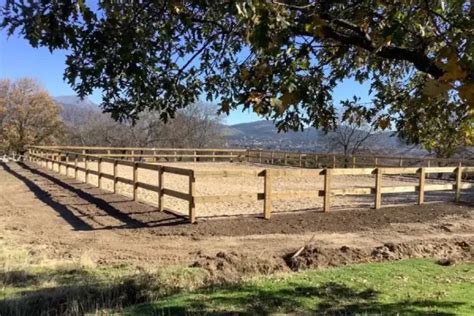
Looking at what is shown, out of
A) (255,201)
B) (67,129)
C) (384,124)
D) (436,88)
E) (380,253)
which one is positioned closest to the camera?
(436,88)

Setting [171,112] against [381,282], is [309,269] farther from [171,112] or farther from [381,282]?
[171,112]

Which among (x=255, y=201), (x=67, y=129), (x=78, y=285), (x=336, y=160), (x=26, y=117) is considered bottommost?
(x=78, y=285)

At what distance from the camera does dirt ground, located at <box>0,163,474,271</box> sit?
29.0 ft

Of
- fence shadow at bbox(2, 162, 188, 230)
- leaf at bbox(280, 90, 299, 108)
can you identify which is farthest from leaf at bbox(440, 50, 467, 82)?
fence shadow at bbox(2, 162, 188, 230)

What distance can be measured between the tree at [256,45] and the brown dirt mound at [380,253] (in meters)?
2.99

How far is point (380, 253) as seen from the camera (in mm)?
9125

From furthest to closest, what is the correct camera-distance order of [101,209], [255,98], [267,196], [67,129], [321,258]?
[67,129], [101,209], [267,196], [321,258], [255,98]

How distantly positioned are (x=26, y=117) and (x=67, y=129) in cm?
573

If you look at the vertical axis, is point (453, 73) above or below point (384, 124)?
above

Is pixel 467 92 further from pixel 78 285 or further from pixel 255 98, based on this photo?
pixel 78 285

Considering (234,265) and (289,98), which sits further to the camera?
(234,265)

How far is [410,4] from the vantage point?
4199mm

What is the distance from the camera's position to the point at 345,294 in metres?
6.65

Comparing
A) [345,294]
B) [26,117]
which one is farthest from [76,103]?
[26,117]
